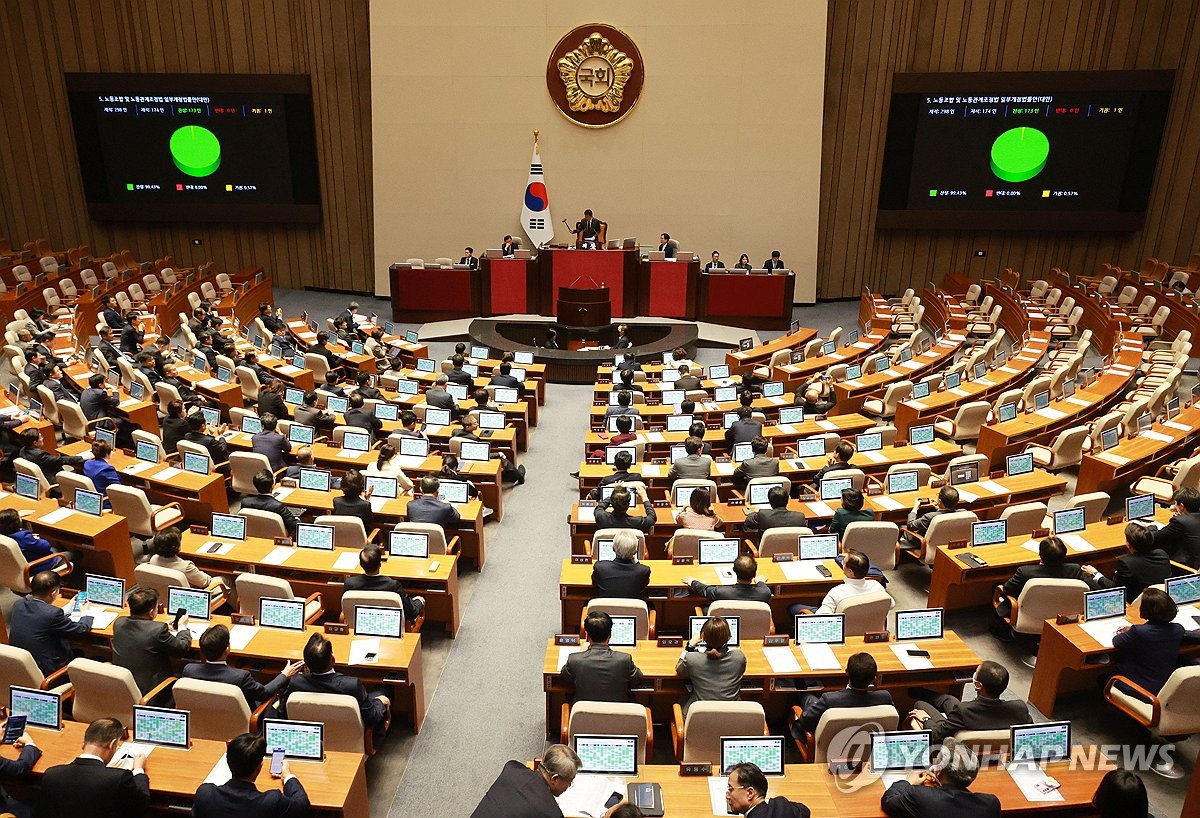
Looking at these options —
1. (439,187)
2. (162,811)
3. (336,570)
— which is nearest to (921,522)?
(336,570)

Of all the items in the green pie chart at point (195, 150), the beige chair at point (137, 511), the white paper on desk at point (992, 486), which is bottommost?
the beige chair at point (137, 511)

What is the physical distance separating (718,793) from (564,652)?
1.59 meters

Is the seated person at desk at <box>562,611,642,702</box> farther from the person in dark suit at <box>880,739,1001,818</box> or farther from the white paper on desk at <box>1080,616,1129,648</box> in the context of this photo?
the white paper on desk at <box>1080,616,1129,648</box>

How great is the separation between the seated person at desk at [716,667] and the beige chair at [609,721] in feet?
1.73

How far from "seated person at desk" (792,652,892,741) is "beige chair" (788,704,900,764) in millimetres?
85

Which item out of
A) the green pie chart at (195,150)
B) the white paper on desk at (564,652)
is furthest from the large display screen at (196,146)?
the white paper on desk at (564,652)

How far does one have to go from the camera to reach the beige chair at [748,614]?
596 cm

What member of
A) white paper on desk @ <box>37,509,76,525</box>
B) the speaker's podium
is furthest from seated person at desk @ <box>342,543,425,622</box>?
the speaker's podium

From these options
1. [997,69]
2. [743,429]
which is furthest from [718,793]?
[997,69]

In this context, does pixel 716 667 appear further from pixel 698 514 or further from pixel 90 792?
pixel 90 792

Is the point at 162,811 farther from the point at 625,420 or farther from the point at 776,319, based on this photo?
the point at 776,319

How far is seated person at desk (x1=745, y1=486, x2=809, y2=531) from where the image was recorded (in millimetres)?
7582

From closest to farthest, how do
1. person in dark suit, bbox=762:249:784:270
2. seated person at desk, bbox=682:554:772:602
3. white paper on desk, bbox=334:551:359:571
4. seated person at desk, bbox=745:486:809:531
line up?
1. seated person at desk, bbox=682:554:772:602
2. white paper on desk, bbox=334:551:359:571
3. seated person at desk, bbox=745:486:809:531
4. person in dark suit, bbox=762:249:784:270

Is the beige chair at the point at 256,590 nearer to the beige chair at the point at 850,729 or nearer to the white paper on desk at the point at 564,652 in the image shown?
the white paper on desk at the point at 564,652
